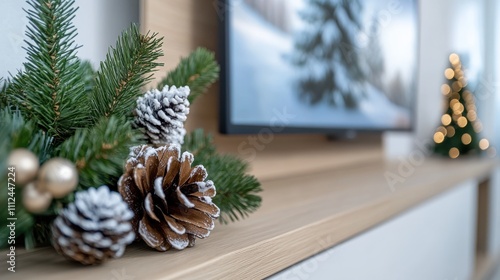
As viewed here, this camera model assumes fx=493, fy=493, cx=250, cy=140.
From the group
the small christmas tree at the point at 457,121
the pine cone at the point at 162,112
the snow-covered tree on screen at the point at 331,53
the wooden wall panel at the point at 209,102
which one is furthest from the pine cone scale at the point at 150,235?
the small christmas tree at the point at 457,121

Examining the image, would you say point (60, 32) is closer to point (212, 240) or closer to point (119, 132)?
point (119, 132)

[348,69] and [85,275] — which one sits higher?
[348,69]

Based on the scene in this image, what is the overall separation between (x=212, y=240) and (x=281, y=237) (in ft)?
0.28

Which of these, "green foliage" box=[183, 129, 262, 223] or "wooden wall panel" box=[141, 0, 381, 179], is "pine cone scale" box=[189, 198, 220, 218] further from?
"wooden wall panel" box=[141, 0, 381, 179]

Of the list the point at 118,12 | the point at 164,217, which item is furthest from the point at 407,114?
the point at 164,217

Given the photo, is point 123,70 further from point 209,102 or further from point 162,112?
point 209,102

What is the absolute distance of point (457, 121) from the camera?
2.55 metres

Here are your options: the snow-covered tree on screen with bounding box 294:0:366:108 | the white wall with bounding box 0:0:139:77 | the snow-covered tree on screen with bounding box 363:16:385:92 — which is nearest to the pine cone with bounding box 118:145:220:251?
→ the white wall with bounding box 0:0:139:77

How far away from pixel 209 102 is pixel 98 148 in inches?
27.1

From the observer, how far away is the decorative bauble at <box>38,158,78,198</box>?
1.04 feet

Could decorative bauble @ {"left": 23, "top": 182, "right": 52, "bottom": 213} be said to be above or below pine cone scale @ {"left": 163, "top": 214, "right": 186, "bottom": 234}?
above

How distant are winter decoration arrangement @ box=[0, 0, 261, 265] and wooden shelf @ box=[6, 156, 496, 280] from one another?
2cm

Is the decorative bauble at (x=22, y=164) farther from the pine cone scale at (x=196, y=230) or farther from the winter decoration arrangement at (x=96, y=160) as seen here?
the pine cone scale at (x=196, y=230)

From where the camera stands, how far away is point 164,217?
431 millimetres
